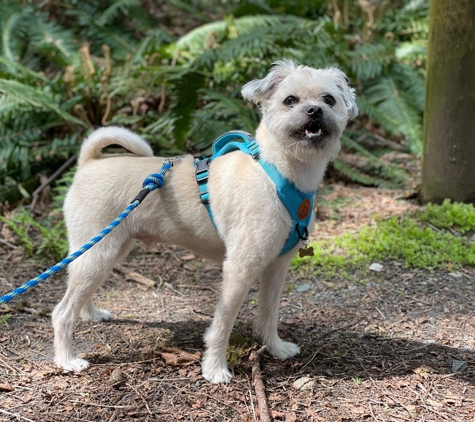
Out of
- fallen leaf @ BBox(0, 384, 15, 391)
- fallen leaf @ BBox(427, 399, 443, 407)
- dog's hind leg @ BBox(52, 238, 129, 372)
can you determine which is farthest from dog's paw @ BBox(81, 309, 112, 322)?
fallen leaf @ BBox(427, 399, 443, 407)

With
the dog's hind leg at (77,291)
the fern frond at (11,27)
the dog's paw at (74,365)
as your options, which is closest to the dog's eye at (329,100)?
the dog's hind leg at (77,291)

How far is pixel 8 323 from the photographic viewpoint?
13.7ft

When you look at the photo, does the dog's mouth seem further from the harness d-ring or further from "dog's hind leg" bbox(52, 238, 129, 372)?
"dog's hind leg" bbox(52, 238, 129, 372)

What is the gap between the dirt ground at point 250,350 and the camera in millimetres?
3223

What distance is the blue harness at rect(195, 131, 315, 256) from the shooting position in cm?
339

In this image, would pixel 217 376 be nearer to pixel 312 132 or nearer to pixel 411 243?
pixel 312 132

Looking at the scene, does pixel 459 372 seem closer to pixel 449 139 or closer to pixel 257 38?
pixel 449 139

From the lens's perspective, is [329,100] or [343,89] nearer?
[329,100]

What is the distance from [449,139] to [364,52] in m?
2.96

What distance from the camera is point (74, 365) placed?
11.8ft

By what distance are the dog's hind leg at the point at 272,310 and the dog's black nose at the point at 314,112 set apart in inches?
46.2

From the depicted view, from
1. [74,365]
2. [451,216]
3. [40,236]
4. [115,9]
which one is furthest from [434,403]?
[115,9]

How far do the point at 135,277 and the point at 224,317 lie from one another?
6.25ft

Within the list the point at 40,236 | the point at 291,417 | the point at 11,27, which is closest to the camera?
the point at 291,417
